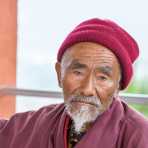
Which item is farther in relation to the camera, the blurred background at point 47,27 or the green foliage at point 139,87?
the blurred background at point 47,27

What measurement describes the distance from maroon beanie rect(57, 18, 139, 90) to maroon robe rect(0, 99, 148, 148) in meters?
0.13

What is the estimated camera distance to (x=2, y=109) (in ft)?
8.86

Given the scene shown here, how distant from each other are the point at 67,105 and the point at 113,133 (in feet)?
0.53

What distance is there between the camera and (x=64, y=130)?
4.17 feet

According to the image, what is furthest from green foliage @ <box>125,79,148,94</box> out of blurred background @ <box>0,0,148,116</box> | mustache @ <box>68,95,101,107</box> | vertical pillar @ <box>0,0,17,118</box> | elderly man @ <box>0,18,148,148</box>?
mustache @ <box>68,95,101,107</box>

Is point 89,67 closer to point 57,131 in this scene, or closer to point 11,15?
point 57,131

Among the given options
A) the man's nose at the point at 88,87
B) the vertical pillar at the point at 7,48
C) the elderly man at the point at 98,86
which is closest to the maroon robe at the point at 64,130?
the elderly man at the point at 98,86

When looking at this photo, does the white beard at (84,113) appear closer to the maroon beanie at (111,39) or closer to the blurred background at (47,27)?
the maroon beanie at (111,39)

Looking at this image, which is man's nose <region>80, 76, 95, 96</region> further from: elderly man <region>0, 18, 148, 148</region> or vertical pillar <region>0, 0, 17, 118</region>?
vertical pillar <region>0, 0, 17, 118</region>

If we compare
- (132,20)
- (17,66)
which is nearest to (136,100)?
(132,20)

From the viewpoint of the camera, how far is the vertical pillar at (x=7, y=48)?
2.59 metres

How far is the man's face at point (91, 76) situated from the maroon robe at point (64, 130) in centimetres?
6

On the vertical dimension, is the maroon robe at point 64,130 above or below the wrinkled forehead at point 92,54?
below

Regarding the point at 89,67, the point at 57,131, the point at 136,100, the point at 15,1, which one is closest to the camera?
the point at 89,67
